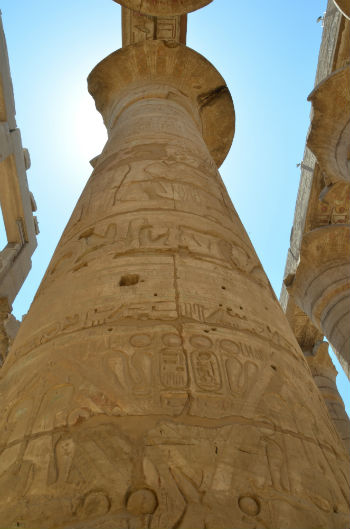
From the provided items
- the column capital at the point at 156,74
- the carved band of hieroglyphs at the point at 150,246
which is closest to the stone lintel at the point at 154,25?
the column capital at the point at 156,74

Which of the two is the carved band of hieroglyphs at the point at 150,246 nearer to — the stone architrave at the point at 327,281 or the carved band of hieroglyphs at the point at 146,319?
the carved band of hieroglyphs at the point at 146,319

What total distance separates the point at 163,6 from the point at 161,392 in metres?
6.82

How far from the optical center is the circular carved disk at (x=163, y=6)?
21.2ft

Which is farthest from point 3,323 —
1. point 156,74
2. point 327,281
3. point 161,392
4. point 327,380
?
point 161,392

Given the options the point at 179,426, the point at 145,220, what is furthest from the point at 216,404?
the point at 145,220

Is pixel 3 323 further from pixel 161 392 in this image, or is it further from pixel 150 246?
pixel 161 392

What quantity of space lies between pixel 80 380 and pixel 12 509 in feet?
1.48

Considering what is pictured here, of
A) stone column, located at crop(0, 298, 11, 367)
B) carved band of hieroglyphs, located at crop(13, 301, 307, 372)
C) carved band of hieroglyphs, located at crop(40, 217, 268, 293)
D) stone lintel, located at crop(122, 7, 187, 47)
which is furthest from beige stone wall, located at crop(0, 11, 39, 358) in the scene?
carved band of hieroglyphs, located at crop(13, 301, 307, 372)

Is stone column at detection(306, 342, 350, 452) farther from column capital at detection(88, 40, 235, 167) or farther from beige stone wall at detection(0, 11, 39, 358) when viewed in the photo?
beige stone wall at detection(0, 11, 39, 358)

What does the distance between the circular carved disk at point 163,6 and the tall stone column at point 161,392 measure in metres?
5.02

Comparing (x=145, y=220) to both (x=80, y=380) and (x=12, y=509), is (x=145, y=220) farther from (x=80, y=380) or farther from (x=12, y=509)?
(x=12, y=509)

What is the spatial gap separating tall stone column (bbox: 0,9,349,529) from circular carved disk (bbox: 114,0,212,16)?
16.5 ft

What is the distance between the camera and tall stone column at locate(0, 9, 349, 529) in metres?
1.10

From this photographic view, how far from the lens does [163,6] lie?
656cm
